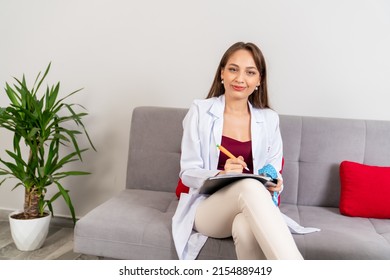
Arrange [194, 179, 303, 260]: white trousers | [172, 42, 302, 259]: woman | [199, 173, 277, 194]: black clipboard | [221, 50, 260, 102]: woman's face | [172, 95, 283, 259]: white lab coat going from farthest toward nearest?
[221, 50, 260, 102]: woman's face → [172, 95, 283, 259]: white lab coat → [199, 173, 277, 194]: black clipboard → [172, 42, 302, 259]: woman → [194, 179, 303, 260]: white trousers

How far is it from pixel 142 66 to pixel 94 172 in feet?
2.71

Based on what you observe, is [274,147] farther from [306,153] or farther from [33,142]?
[33,142]

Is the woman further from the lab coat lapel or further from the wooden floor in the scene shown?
the wooden floor

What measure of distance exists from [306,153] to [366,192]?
1.24ft

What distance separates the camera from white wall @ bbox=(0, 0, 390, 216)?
233 cm

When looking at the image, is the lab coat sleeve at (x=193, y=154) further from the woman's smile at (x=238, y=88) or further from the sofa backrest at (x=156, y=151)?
the sofa backrest at (x=156, y=151)

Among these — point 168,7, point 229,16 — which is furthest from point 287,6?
point 168,7

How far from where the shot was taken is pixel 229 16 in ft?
8.00

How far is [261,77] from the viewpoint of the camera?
6.38 ft

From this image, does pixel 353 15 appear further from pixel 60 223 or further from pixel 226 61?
pixel 60 223

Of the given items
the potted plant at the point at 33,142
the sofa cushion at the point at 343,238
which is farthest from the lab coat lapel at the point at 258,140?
the potted plant at the point at 33,142

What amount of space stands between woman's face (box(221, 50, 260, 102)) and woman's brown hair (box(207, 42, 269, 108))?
2cm

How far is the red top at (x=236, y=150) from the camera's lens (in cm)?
185

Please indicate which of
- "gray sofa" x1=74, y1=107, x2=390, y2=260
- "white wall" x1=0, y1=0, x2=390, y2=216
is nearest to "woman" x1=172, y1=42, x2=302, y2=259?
"gray sofa" x1=74, y1=107, x2=390, y2=260
